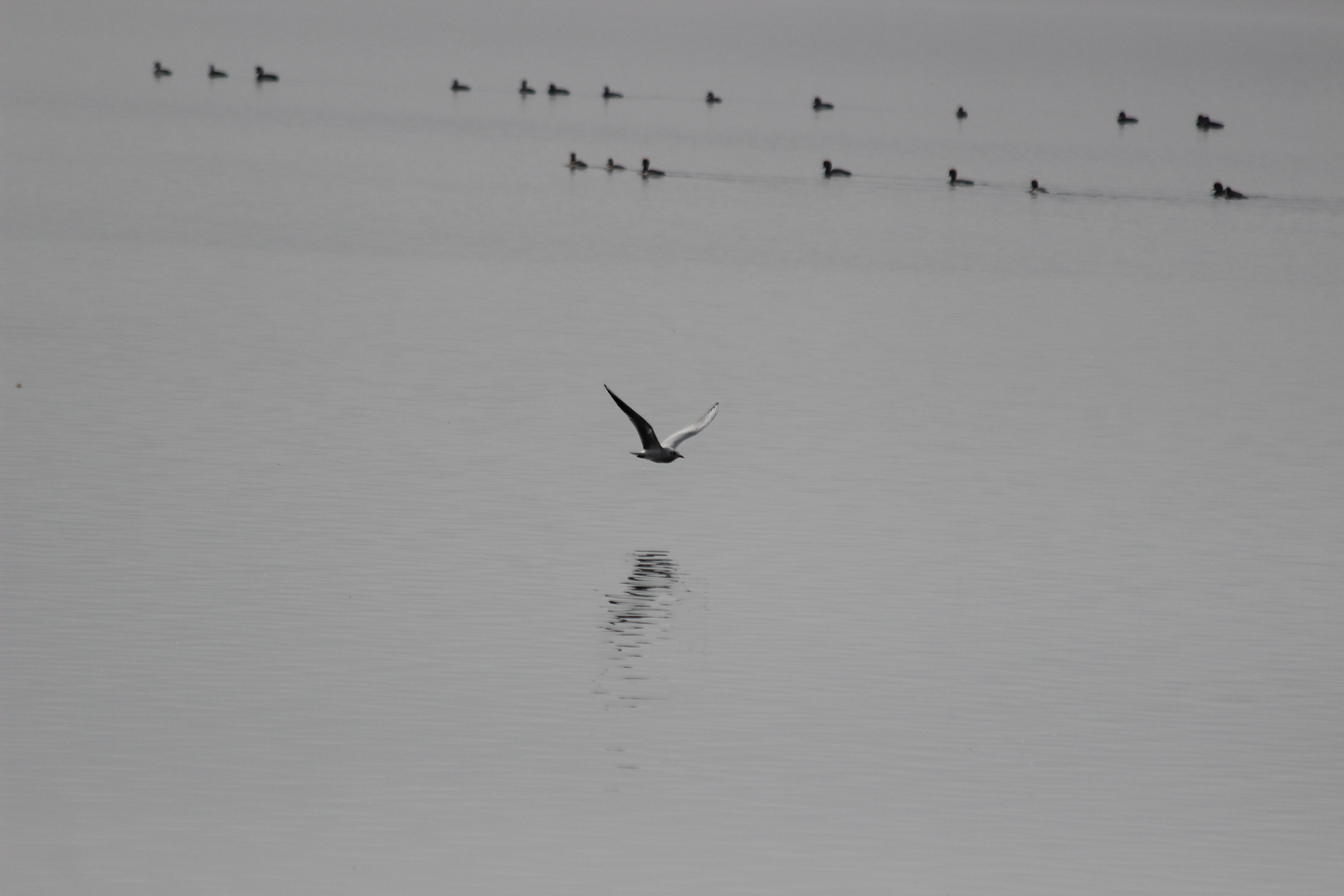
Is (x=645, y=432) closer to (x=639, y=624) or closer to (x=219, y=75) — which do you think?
(x=639, y=624)

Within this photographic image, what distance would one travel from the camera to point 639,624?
2595 cm

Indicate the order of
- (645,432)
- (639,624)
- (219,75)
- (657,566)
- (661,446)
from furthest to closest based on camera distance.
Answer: (219,75)
(661,446)
(645,432)
(657,566)
(639,624)

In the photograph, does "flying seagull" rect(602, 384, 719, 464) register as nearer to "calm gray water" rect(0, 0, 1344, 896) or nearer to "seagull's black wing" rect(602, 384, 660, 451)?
"seagull's black wing" rect(602, 384, 660, 451)

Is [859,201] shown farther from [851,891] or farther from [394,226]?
[851,891]

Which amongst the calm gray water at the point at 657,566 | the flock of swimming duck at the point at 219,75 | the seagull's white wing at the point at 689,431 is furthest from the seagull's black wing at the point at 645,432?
the flock of swimming duck at the point at 219,75

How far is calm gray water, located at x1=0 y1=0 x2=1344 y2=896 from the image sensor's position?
19.6 meters

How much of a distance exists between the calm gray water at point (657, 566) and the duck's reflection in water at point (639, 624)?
0.23 ft

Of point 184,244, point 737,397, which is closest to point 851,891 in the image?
point 737,397

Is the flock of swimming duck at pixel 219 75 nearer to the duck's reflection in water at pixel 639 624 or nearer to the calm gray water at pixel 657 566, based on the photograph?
the calm gray water at pixel 657 566

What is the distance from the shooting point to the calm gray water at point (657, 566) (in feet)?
64.2

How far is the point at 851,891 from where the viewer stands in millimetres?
18406

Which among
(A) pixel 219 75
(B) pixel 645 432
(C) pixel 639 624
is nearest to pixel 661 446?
(B) pixel 645 432

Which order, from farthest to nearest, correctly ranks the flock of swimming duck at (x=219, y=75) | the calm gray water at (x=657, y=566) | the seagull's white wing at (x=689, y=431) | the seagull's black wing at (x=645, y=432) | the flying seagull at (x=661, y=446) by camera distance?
the flock of swimming duck at (x=219, y=75) → the seagull's white wing at (x=689, y=431) → the flying seagull at (x=661, y=446) → the seagull's black wing at (x=645, y=432) → the calm gray water at (x=657, y=566)

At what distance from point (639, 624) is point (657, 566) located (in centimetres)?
289
